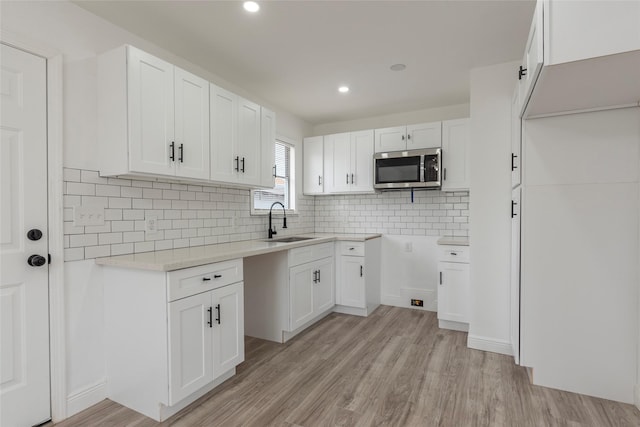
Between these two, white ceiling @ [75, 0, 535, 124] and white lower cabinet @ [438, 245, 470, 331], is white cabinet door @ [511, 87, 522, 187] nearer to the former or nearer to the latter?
white ceiling @ [75, 0, 535, 124]

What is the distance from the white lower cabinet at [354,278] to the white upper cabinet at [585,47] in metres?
2.43

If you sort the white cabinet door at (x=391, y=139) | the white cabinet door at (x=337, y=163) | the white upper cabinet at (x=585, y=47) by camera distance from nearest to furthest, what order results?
the white upper cabinet at (x=585, y=47), the white cabinet door at (x=391, y=139), the white cabinet door at (x=337, y=163)

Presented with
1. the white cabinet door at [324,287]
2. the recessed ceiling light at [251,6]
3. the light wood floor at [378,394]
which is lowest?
the light wood floor at [378,394]

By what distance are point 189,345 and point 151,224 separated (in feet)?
3.21

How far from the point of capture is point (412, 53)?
8.89ft

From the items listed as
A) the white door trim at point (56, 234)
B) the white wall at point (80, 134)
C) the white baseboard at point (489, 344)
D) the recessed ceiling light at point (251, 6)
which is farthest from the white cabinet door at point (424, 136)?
the white door trim at point (56, 234)

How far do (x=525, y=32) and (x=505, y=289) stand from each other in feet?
6.65

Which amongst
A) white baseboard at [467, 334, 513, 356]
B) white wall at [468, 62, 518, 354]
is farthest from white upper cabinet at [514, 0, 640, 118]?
white baseboard at [467, 334, 513, 356]

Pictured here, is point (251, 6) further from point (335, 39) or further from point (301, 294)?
point (301, 294)

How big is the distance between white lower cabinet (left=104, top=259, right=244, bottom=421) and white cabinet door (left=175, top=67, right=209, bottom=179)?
0.77 meters

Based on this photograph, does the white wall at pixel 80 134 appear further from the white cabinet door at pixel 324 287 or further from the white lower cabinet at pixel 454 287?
the white lower cabinet at pixel 454 287

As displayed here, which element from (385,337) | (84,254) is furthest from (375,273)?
(84,254)

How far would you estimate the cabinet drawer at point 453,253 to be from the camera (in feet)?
11.0

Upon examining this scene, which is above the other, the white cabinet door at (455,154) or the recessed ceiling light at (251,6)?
the recessed ceiling light at (251,6)
